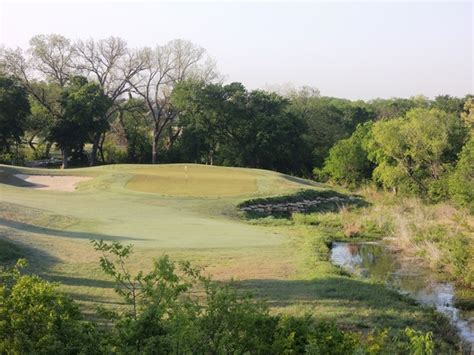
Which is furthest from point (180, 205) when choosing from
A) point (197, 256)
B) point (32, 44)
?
point (32, 44)

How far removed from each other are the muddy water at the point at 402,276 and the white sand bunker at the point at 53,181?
69.1 ft

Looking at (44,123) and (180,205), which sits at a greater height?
(44,123)

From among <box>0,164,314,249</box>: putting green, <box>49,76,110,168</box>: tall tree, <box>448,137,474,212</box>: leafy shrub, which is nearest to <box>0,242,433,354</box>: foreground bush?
<box>0,164,314,249</box>: putting green

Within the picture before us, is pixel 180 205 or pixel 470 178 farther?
pixel 470 178

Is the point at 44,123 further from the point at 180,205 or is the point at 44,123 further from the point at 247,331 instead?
the point at 247,331

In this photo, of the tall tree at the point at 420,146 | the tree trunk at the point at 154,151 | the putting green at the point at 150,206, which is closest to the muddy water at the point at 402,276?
the putting green at the point at 150,206

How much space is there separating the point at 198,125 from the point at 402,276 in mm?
43105

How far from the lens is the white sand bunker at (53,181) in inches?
1501

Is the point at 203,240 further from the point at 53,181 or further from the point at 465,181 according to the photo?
the point at 53,181

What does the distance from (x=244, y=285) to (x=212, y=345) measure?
8.04 metres

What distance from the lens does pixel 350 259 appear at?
22125mm

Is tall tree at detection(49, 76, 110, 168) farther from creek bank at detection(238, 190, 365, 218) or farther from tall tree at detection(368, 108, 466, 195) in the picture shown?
tall tree at detection(368, 108, 466, 195)

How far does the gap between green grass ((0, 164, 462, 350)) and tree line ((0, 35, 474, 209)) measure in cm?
1119

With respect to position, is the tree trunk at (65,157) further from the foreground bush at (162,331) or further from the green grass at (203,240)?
the foreground bush at (162,331)
